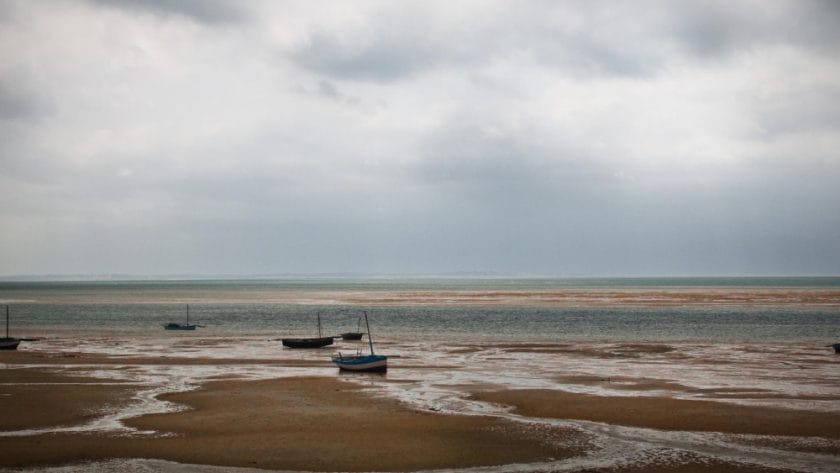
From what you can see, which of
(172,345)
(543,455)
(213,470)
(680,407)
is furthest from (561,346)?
(213,470)

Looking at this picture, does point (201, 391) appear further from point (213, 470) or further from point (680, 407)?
point (680, 407)

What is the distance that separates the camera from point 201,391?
32.7 m

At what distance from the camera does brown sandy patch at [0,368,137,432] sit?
1006 inches

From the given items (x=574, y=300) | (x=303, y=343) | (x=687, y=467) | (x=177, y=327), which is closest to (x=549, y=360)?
(x=303, y=343)

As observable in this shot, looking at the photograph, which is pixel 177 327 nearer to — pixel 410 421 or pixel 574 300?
pixel 410 421

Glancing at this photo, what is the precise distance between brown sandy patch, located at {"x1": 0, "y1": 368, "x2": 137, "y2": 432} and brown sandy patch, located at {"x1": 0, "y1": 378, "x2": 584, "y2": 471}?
2.74m

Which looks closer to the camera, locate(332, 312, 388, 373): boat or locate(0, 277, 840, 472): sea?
locate(0, 277, 840, 472): sea

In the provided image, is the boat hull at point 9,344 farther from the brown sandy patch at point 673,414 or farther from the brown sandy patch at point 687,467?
the brown sandy patch at point 687,467

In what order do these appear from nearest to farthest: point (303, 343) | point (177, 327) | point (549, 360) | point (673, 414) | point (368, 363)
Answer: point (673, 414) < point (368, 363) < point (549, 360) < point (303, 343) < point (177, 327)

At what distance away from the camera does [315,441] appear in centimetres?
2231

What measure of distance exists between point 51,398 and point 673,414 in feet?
81.7

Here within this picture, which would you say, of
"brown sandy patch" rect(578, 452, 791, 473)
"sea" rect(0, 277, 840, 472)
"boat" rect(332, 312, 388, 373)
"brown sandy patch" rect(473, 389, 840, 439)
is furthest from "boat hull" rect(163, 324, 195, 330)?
"brown sandy patch" rect(578, 452, 791, 473)

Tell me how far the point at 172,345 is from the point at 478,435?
41.5 metres

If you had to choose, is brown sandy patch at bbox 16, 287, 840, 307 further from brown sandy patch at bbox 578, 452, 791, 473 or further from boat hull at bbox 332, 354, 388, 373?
brown sandy patch at bbox 578, 452, 791, 473
